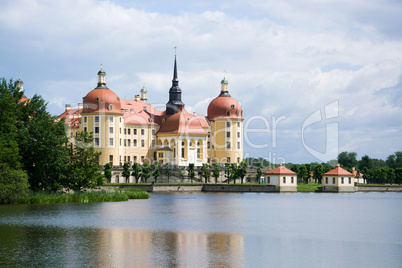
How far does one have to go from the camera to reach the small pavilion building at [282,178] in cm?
9675

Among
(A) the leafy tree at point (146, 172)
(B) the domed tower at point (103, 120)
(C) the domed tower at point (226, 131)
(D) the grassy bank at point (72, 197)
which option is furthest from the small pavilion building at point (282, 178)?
(D) the grassy bank at point (72, 197)

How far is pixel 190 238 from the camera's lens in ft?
110

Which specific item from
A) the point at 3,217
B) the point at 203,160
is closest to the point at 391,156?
the point at 203,160

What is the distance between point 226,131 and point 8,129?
66.7 meters

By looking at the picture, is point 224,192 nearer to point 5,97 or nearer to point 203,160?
point 203,160

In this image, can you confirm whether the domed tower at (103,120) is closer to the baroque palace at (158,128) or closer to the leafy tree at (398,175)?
the baroque palace at (158,128)

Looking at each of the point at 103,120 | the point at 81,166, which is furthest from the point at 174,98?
the point at 81,166

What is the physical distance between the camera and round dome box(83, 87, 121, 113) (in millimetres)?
103194

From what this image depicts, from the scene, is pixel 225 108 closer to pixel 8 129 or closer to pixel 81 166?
pixel 81 166

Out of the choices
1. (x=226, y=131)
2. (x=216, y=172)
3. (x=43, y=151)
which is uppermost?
(x=226, y=131)

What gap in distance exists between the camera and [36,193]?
5588cm

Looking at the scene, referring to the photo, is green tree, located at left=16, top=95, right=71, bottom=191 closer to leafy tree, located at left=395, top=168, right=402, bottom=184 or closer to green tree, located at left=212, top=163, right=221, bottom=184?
green tree, located at left=212, top=163, right=221, bottom=184

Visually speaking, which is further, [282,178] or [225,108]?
[225,108]

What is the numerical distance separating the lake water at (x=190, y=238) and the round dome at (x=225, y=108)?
223ft
